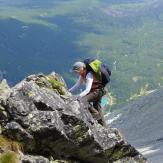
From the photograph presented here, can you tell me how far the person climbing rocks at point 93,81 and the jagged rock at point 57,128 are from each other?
0.81 m

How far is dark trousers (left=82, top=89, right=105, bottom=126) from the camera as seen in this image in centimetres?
2870

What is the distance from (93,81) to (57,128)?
4.96 m

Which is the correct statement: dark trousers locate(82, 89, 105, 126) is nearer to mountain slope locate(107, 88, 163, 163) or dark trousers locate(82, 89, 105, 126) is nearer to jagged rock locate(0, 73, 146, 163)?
jagged rock locate(0, 73, 146, 163)

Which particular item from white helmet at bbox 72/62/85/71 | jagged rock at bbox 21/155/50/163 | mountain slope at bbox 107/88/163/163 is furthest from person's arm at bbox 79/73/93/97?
mountain slope at bbox 107/88/163/163

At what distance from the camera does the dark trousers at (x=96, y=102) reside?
28703 mm

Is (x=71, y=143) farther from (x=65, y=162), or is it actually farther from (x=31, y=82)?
(x=31, y=82)

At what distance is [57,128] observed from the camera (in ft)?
81.2

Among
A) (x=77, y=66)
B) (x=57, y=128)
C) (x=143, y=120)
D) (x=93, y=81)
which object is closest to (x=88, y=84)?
(x=77, y=66)

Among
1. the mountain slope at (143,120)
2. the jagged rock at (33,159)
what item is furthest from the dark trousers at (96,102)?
the mountain slope at (143,120)

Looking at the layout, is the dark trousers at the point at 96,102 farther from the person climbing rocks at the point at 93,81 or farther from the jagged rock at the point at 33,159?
the jagged rock at the point at 33,159

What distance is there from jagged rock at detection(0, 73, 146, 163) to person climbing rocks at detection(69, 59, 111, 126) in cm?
81

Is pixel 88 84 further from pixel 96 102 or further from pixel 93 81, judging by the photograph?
pixel 96 102

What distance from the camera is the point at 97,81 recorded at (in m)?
28.7

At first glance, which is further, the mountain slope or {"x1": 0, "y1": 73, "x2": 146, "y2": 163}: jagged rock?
the mountain slope
